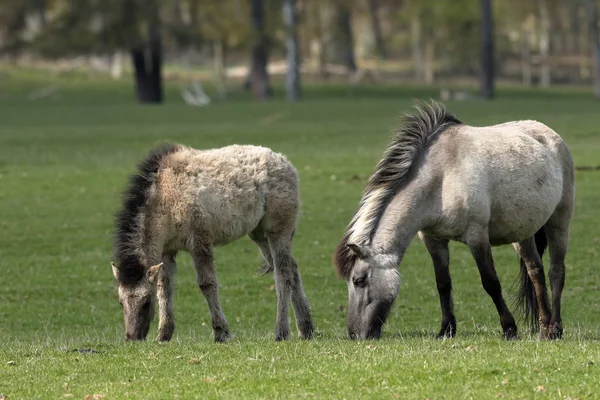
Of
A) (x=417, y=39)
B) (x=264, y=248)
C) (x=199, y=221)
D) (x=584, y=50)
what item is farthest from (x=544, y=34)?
(x=199, y=221)

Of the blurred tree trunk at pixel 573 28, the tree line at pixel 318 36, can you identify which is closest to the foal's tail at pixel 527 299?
the tree line at pixel 318 36

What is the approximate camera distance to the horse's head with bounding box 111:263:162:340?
11.9m

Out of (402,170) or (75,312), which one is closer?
(402,170)

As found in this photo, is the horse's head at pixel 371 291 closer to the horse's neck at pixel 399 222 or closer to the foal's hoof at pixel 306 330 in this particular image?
the horse's neck at pixel 399 222

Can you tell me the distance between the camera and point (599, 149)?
1287 inches

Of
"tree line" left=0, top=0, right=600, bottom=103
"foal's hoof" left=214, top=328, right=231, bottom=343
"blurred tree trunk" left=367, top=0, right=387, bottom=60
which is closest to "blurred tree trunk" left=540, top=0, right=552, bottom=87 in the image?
"tree line" left=0, top=0, right=600, bottom=103

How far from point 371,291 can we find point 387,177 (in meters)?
1.21

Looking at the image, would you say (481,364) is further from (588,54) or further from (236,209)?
(588,54)

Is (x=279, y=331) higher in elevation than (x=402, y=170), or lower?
lower

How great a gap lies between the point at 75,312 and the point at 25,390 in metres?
8.06

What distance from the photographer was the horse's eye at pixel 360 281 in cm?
1148

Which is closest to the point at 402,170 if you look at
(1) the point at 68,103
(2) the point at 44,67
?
(1) the point at 68,103

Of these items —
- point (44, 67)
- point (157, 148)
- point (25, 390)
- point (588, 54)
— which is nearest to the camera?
point (25, 390)

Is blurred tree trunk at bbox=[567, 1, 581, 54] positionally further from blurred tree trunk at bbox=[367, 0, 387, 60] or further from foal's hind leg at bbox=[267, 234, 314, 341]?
foal's hind leg at bbox=[267, 234, 314, 341]
